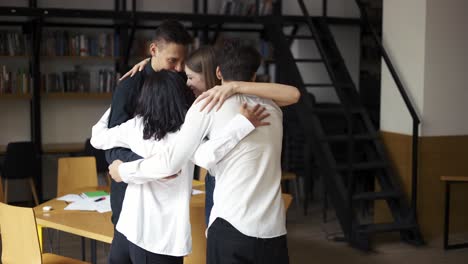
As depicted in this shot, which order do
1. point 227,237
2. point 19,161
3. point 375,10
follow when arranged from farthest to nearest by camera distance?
point 375,10 < point 19,161 < point 227,237

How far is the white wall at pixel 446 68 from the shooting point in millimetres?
6289

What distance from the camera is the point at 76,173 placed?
522 cm

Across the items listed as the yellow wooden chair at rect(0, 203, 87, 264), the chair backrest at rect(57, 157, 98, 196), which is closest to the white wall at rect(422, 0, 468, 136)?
the chair backrest at rect(57, 157, 98, 196)

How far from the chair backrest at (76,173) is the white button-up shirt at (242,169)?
3.06 meters

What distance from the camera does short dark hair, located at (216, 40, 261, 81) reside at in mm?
2297

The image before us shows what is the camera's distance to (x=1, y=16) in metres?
7.88

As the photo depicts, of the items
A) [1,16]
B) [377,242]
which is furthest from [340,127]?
[1,16]

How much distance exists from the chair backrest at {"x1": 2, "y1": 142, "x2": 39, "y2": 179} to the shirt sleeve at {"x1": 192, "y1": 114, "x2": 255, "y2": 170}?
5.30 meters

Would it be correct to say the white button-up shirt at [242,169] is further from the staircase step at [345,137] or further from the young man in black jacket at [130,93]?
the staircase step at [345,137]

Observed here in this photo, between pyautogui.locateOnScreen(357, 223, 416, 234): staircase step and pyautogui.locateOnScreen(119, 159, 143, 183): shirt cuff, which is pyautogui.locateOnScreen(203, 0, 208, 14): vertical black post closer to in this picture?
pyautogui.locateOnScreen(357, 223, 416, 234): staircase step

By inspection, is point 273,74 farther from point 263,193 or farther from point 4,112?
point 263,193

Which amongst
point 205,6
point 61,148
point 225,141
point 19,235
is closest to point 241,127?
point 225,141

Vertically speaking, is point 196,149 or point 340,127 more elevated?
point 196,149

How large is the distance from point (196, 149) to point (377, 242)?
4318 millimetres
